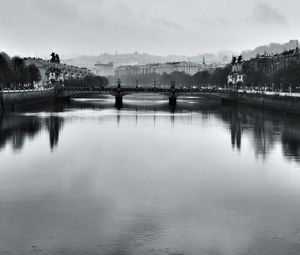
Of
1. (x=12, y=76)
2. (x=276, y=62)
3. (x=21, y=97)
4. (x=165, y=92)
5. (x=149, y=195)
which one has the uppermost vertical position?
(x=276, y=62)

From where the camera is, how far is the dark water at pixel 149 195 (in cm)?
1421

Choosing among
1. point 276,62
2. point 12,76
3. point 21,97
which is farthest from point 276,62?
point 21,97

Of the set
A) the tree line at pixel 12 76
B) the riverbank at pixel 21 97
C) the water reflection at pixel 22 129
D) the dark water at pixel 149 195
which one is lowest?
the dark water at pixel 149 195

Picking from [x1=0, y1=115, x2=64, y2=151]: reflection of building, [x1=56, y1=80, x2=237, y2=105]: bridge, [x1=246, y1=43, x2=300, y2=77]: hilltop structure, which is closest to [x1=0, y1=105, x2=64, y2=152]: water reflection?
[x1=0, y1=115, x2=64, y2=151]: reflection of building

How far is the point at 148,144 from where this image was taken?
33969mm

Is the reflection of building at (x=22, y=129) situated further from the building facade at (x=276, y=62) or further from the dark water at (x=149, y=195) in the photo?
the building facade at (x=276, y=62)

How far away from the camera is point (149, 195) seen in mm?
19219

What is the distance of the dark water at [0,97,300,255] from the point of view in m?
14.2

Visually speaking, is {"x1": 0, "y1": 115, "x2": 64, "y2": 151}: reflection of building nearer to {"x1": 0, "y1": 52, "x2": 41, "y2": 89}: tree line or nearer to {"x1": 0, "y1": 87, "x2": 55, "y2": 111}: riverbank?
{"x1": 0, "y1": 87, "x2": 55, "y2": 111}: riverbank

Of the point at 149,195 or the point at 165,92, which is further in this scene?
the point at 165,92

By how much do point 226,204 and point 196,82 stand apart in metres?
150

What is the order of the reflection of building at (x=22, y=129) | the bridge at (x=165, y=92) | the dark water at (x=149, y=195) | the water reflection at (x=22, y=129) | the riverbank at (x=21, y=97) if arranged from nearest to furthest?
the dark water at (x=149, y=195) < the water reflection at (x=22, y=129) < the reflection of building at (x=22, y=129) < the riverbank at (x=21, y=97) < the bridge at (x=165, y=92)

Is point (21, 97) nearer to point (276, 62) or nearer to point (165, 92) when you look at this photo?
point (165, 92)

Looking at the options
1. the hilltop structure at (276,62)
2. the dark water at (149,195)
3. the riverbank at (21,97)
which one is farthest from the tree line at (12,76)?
the dark water at (149,195)
